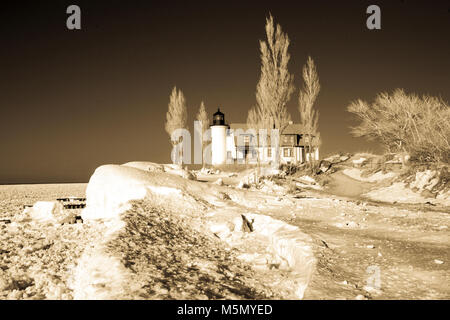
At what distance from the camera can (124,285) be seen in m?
3.48

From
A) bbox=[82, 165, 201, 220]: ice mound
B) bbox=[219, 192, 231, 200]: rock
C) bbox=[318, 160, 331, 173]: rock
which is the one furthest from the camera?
bbox=[318, 160, 331, 173]: rock

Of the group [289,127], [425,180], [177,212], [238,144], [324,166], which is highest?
[289,127]

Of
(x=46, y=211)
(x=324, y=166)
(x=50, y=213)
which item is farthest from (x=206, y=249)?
(x=324, y=166)

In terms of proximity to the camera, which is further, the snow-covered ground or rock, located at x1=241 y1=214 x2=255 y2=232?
rock, located at x1=241 y1=214 x2=255 y2=232

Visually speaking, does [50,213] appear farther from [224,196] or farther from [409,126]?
[409,126]

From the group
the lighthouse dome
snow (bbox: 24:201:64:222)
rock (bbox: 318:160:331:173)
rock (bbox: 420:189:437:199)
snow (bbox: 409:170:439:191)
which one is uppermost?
the lighthouse dome

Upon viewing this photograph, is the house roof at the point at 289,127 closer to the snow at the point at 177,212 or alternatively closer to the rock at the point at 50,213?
the snow at the point at 177,212

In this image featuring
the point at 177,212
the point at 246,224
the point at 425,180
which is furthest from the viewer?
the point at 425,180

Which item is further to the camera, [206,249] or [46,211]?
[46,211]

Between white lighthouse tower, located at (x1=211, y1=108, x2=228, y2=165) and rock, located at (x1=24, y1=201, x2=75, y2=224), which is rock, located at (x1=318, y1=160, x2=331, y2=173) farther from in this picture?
rock, located at (x1=24, y1=201, x2=75, y2=224)

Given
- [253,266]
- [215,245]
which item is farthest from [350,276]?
[215,245]

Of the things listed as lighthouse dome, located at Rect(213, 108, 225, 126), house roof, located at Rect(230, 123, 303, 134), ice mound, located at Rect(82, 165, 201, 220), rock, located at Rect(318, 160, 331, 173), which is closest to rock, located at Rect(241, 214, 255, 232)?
ice mound, located at Rect(82, 165, 201, 220)

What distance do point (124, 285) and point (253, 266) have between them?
2.17m

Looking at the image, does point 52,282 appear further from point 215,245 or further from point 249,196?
point 249,196
